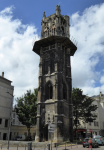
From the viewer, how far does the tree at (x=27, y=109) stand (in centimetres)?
3896

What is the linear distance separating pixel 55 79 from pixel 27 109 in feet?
44.1

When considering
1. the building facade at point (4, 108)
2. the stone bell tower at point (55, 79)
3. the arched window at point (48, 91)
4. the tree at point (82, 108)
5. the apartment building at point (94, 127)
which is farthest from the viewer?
the apartment building at point (94, 127)

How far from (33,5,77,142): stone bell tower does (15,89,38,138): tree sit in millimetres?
8099

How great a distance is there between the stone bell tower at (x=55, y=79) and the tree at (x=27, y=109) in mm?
8099

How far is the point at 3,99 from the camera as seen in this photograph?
40219mm

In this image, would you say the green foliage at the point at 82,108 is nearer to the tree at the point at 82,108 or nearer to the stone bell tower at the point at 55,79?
the tree at the point at 82,108

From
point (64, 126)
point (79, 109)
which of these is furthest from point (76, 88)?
point (64, 126)

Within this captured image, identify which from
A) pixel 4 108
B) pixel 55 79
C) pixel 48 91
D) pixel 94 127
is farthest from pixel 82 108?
pixel 4 108

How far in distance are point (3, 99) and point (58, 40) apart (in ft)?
68.9

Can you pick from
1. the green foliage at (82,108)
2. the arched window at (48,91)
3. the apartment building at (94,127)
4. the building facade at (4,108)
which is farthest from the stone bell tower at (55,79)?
the apartment building at (94,127)

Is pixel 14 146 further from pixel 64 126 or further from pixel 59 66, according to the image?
pixel 59 66

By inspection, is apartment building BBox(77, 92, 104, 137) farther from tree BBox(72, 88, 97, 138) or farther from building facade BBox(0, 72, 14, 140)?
building facade BBox(0, 72, 14, 140)

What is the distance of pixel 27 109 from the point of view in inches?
1583

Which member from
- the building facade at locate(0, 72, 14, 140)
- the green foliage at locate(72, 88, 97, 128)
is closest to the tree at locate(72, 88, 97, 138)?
the green foliage at locate(72, 88, 97, 128)
